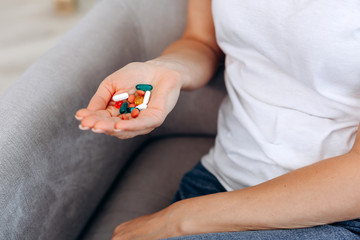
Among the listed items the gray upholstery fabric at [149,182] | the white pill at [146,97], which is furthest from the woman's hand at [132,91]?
the gray upholstery fabric at [149,182]

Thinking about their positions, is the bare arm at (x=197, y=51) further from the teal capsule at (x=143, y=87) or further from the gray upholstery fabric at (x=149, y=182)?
the gray upholstery fabric at (x=149, y=182)

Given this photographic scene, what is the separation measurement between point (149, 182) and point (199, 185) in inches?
6.4

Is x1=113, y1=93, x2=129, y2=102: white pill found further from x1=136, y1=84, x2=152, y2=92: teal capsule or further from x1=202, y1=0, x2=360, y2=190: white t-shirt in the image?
x1=202, y1=0, x2=360, y2=190: white t-shirt

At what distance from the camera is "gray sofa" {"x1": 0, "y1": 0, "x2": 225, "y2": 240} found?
0.68 meters

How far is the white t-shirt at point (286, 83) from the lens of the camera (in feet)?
2.02

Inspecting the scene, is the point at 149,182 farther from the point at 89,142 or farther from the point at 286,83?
the point at 286,83

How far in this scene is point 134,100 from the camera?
65cm

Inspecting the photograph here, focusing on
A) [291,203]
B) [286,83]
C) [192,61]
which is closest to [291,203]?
[291,203]

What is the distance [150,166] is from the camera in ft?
3.19

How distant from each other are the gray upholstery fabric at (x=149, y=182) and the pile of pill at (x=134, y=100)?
1.02 feet

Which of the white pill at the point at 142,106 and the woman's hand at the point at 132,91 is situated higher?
the woman's hand at the point at 132,91

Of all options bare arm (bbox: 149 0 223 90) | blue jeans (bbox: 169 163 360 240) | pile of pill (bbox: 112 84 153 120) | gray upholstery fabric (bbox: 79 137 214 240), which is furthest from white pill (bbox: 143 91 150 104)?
gray upholstery fabric (bbox: 79 137 214 240)

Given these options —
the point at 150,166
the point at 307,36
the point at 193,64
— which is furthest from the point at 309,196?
the point at 150,166

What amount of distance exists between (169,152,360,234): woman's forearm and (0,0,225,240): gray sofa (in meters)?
0.26
